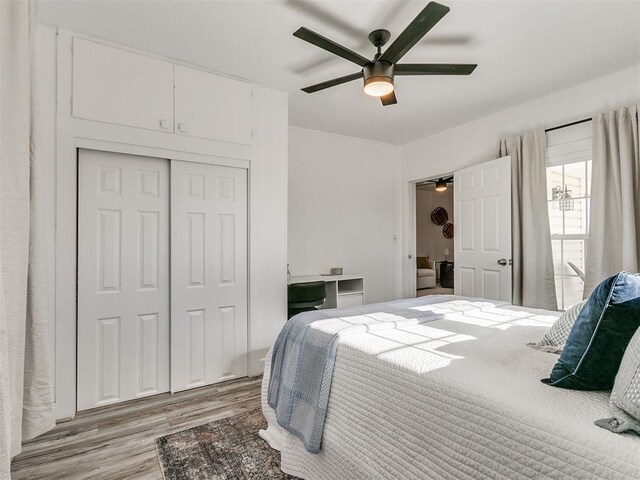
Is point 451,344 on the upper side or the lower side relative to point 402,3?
lower

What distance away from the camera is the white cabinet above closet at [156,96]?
2355 mm

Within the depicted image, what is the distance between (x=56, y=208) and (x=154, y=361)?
1310 mm

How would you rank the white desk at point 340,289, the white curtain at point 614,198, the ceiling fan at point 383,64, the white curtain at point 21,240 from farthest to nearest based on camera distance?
the white desk at point 340,289
the white curtain at point 614,198
the ceiling fan at point 383,64
the white curtain at point 21,240

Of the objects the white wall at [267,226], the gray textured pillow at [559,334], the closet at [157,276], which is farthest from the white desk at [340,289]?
the gray textured pillow at [559,334]

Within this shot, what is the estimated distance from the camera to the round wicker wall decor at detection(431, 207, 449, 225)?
8.97m

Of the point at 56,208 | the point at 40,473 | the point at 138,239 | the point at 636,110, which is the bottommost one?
the point at 40,473

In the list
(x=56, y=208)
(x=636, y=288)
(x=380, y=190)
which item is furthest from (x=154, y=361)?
(x=380, y=190)

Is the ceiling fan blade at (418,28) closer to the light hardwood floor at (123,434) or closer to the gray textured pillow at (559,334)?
the gray textured pillow at (559,334)

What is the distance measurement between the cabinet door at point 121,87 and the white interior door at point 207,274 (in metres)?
0.42

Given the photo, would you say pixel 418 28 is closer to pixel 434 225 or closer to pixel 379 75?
pixel 379 75

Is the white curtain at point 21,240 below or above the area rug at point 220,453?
above

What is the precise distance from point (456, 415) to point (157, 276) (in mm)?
2380

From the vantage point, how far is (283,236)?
3.21m

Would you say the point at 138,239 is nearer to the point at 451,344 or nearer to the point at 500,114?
the point at 451,344
